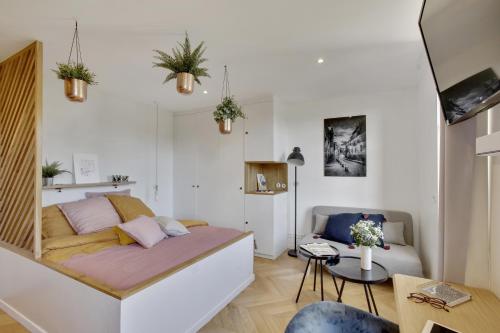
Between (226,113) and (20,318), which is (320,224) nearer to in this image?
(226,113)

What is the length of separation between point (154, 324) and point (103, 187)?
2.43m

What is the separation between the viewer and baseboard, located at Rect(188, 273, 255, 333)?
191cm

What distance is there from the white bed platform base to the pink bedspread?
11cm

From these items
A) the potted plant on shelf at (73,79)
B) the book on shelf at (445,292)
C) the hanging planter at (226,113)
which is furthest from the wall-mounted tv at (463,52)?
the potted plant on shelf at (73,79)

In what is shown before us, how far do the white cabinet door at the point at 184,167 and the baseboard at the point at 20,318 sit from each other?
2525 mm

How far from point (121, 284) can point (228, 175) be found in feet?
8.49

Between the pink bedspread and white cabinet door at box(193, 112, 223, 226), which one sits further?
white cabinet door at box(193, 112, 223, 226)

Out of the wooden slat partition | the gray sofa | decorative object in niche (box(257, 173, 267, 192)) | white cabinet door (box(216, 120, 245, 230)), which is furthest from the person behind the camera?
decorative object in niche (box(257, 173, 267, 192))

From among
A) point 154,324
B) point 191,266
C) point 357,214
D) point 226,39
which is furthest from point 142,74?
point 357,214

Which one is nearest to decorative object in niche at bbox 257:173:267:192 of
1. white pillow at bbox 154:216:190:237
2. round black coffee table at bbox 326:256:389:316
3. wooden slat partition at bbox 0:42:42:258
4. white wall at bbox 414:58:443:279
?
white pillow at bbox 154:216:190:237

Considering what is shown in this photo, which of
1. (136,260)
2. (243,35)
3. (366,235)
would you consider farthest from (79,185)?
(366,235)

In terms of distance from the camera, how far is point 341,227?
3.11 m

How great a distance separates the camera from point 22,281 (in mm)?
1975

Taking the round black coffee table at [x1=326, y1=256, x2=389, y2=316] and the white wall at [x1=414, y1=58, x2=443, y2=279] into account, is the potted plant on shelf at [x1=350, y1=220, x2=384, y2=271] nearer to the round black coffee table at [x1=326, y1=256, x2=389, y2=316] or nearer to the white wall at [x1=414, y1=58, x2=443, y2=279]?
the round black coffee table at [x1=326, y1=256, x2=389, y2=316]
